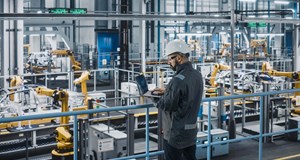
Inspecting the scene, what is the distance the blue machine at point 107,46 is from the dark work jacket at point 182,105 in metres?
19.7

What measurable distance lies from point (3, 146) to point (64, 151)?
259cm

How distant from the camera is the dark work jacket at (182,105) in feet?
15.9

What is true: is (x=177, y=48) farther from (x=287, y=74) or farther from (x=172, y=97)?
(x=287, y=74)

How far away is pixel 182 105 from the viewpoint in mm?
4949

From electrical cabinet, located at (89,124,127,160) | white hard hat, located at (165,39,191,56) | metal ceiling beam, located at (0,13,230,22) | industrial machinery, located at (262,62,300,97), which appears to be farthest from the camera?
industrial machinery, located at (262,62,300,97)

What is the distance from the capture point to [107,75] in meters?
26.0

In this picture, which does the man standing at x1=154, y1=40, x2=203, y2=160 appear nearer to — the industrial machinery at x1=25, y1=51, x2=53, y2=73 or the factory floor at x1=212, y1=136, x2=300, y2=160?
the factory floor at x1=212, y1=136, x2=300, y2=160

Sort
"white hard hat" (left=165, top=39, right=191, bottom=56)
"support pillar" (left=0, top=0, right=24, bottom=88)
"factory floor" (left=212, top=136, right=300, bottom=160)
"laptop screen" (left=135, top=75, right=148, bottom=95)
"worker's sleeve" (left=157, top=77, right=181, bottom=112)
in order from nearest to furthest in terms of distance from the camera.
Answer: "worker's sleeve" (left=157, top=77, right=181, bottom=112) → "white hard hat" (left=165, top=39, right=191, bottom=56) → "laptop screen" (left=135, top=75, right=148, bottom=95) → "factory floor" (left=212, top=136, right=300, bottom=160) → "support pillar" (left=0, top=0, right=24, bottom=88)

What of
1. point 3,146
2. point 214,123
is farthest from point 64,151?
point 214,123

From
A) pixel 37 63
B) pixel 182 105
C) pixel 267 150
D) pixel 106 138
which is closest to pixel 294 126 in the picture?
pixel 267 150

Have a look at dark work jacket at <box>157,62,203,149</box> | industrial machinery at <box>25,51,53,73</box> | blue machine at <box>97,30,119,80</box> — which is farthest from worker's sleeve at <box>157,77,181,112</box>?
industrial machinery at <box>25,51,53,73</box>

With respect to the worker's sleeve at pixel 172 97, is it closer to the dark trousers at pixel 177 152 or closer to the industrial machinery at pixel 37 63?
the dark trousers at pixel 177 152

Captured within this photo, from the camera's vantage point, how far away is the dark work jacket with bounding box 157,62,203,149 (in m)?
4.84

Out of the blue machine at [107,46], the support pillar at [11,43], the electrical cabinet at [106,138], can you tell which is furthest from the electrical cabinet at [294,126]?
the blue machine at [107,46]
